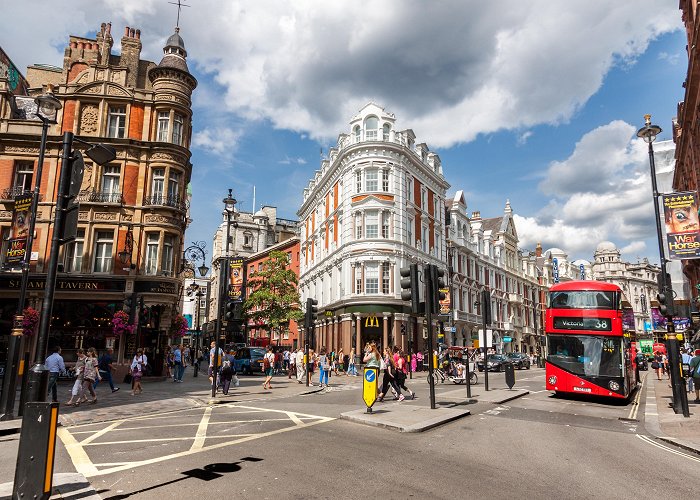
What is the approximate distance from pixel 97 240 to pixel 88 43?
13050 mm

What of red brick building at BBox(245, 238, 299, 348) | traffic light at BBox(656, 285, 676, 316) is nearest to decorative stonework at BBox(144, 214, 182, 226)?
traffic light at BBox(656, 285, 676, 316)

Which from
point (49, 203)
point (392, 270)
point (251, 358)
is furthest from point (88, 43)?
point (392, 270)

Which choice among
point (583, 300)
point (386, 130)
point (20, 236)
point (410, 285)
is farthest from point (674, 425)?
point (386, 130)

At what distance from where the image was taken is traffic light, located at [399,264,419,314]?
12.4 m

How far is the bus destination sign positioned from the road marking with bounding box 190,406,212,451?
492 inches

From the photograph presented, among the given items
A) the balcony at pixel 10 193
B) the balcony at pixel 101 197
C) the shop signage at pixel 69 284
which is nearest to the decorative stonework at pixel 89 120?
the balcony at pixel 101 197

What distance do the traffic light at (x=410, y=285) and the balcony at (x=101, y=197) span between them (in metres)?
19.1

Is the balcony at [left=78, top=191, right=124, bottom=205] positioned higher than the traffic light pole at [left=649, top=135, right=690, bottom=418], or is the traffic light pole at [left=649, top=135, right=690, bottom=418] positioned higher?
the balcony at [left=78, top=191, right=124, bottom=205]

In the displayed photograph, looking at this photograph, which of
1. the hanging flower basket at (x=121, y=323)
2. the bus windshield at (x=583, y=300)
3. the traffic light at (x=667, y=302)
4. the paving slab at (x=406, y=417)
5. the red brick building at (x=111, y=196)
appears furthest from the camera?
the red brick building at (x=111, y=196)

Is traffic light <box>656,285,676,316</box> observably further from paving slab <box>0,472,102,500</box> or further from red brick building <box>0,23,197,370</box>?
red brick building <box>0,23,197,370</box>

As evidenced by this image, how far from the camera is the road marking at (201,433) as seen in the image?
314 inches

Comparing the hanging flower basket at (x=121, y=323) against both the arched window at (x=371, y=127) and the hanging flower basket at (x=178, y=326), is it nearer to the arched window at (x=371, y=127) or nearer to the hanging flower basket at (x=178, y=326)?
the hanging flower basket at (x=178, y=326)

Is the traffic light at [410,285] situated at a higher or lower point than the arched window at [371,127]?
lower

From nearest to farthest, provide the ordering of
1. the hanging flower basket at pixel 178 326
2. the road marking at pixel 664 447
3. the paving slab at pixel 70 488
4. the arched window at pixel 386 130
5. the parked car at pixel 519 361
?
the paving slab at pixel 70 488 < the road marking at pixel 664 447 < the hanging flower basket at pixel 178 326 < the arched window at pixel 386 130 < the parked car at pixel 519 361
